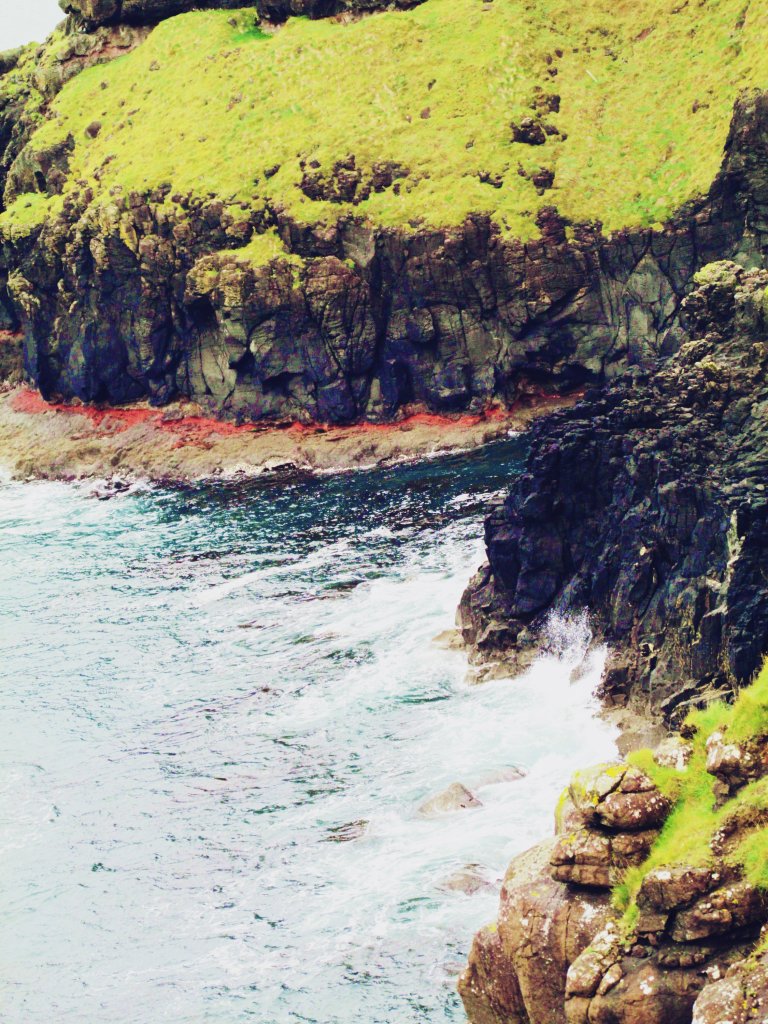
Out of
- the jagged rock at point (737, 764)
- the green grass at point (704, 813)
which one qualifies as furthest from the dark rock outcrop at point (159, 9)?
the jagged rock at point (737, 764)

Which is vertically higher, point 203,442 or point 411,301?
point 411,301

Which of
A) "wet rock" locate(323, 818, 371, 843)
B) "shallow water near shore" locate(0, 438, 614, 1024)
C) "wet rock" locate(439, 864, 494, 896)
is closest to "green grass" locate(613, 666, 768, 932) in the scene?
"shallow water near shore" locate(0, 438, 614, 1024)

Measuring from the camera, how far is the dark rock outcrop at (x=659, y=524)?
35906 mm

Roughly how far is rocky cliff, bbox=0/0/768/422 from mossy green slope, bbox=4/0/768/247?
0.25 meters

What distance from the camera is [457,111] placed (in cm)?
9719

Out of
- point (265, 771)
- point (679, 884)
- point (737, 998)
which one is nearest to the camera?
point (737, 998)

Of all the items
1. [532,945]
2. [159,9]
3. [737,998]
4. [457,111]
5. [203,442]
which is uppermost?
[159,9]

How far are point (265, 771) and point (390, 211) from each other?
5790 centimetres

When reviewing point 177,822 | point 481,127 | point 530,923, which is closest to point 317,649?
point 177,822

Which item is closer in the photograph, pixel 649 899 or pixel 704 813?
pixel 649 899

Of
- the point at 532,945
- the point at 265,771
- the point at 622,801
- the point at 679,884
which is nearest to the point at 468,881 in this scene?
the point at 532,945

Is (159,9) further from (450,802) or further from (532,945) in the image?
(532,945)

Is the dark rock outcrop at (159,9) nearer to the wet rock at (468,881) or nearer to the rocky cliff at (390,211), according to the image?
the rocky cliff at (390,211)

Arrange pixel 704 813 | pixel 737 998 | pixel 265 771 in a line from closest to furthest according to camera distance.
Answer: pixel 737 998
pixel 704 813
pixel 265 771
